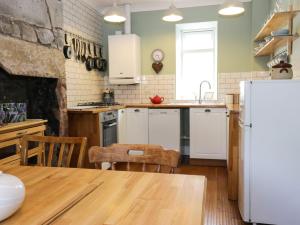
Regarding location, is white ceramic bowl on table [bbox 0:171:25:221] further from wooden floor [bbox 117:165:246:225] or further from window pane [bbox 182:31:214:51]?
window pane [bbox 182:31:214:51]

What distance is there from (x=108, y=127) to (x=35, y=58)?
4.44ft

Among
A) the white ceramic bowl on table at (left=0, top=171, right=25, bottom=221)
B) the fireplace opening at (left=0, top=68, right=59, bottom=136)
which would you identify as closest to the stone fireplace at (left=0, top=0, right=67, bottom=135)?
the fireplace opening at (left=0, top=68, right=59, bottom=136)

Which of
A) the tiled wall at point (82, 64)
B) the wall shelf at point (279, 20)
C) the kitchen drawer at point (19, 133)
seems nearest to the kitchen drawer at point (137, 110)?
the tiled wall at point (82, 64)

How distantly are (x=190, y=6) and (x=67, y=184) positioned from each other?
4244 mm

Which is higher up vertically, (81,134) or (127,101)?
(127,101)

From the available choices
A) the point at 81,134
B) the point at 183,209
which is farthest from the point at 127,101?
the point at 183,209

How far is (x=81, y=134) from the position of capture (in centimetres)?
362

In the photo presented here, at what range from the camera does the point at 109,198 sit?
981mm

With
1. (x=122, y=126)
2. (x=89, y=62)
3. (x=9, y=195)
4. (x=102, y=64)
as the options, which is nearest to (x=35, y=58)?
(x=89, y=62)

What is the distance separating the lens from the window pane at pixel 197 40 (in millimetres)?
4922

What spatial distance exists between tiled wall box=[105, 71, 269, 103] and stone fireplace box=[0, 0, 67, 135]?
5.46 ft

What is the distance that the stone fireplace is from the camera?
2.63 metres

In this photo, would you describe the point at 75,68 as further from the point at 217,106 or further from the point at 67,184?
the point at 67,184

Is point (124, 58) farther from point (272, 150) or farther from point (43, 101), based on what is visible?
point (272, 150)
